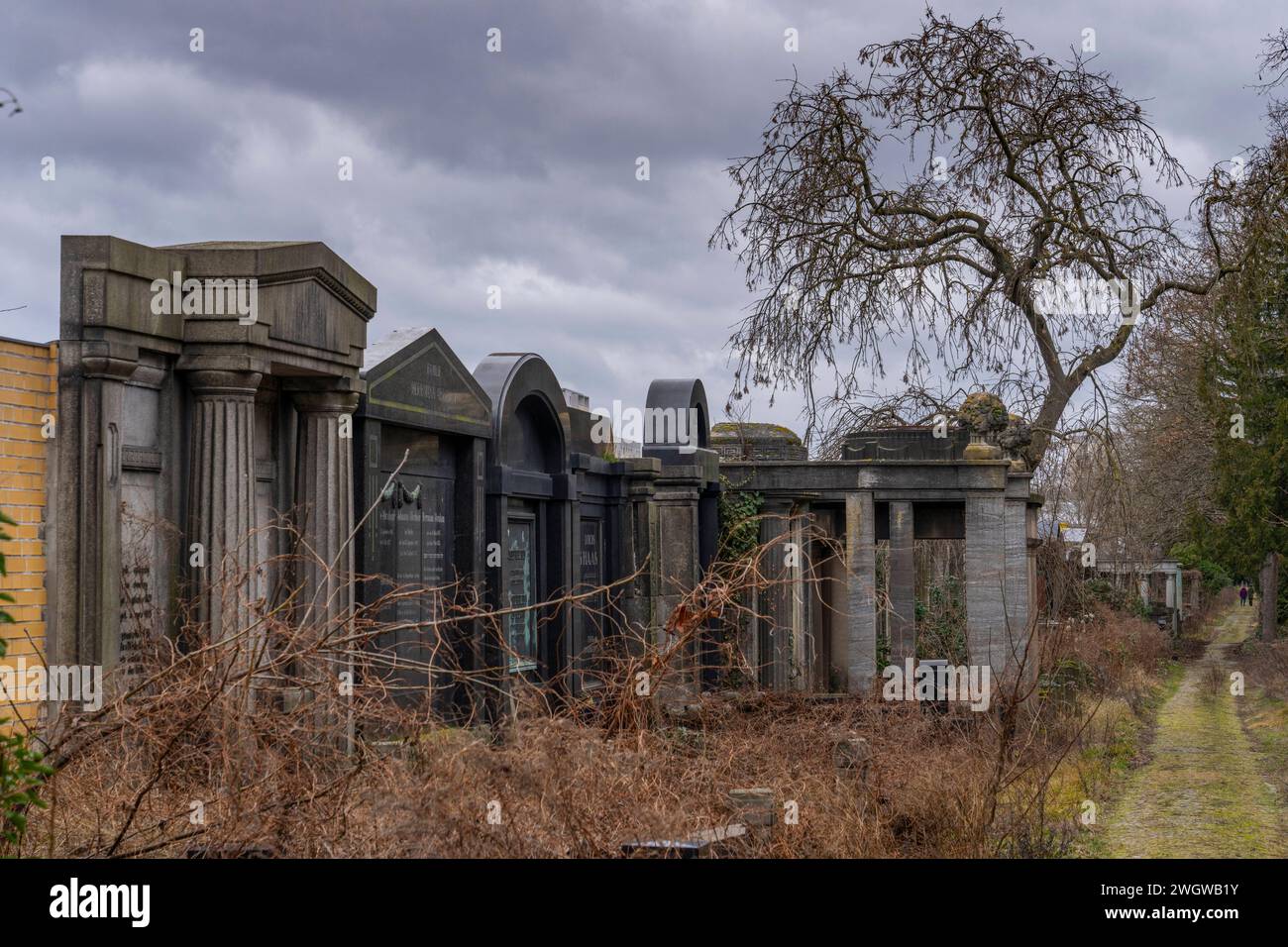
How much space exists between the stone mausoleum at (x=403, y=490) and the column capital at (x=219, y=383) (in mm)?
10

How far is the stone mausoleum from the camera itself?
5.86 meters

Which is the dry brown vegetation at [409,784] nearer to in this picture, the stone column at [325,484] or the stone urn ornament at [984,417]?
the stone column at [325,484]

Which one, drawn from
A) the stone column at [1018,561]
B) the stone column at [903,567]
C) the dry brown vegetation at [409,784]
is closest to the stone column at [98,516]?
the dry brown vegetation at [409,784]

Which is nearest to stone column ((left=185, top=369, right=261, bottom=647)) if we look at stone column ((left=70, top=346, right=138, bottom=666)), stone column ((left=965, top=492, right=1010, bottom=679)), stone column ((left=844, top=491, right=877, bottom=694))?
stone column ((left=70, top=346, right=138, bottom=666))

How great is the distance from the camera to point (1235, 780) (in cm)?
1077

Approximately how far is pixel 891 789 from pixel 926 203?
9.53 metres

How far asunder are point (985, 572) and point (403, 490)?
262 inches

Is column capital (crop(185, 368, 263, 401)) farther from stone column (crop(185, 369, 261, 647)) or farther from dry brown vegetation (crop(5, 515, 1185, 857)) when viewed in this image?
dry brown vegetation (crop(5, 515, 1185, 857))

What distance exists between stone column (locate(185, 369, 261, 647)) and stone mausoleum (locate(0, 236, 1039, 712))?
1 centimetres

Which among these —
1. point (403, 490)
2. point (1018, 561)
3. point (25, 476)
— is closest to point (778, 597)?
point (1018, 561)

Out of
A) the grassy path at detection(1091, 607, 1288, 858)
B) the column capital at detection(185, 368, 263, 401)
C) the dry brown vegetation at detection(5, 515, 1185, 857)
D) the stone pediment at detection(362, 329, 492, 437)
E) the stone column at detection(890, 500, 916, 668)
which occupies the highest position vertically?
the stone pediment at detection(362, 329, 492, 437)

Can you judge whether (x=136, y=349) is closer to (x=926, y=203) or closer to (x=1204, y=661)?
(x=926, y=203)

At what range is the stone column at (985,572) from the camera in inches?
504
